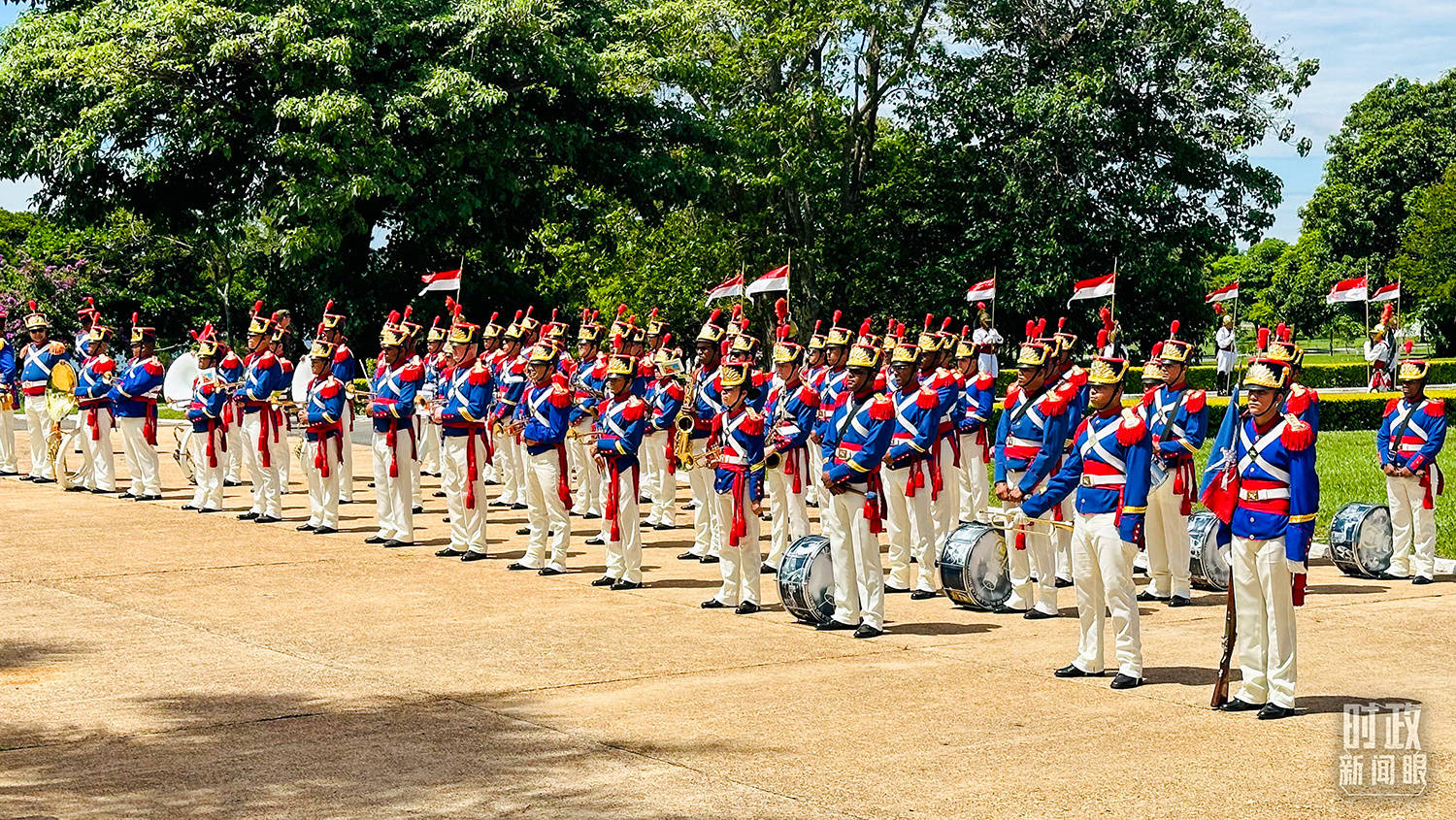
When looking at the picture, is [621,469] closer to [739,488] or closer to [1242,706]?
[739,488]

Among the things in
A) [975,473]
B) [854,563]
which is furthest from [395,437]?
[854,563]

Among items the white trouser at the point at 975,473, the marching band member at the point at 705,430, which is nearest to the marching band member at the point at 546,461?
the marching band member at the point at 705,430

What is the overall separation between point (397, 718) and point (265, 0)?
78.3 feet

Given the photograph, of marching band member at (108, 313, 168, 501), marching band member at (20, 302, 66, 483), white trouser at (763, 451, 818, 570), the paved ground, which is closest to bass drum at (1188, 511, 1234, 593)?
the paved ground

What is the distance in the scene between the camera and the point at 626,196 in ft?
113

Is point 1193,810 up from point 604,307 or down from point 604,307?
down

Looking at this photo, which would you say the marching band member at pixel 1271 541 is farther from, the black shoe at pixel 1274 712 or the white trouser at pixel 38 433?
the white trouser at pixel 38 433

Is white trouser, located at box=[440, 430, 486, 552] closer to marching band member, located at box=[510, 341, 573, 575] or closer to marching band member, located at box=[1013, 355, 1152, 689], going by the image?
marching band member, located at box=[510, 341, 573, 575]

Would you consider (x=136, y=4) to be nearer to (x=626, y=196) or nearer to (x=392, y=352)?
(x=626, y=196)

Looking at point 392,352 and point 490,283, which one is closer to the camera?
point 392,352

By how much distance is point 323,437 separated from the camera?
58.6 ft

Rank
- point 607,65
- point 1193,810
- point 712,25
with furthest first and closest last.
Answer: point 712,25, point 607,65, point 1193,810

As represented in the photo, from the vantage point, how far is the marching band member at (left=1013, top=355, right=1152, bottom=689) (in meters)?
10.1

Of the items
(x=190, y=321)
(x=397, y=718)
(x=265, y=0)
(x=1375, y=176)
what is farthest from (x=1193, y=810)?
(x=1375, y=176)
